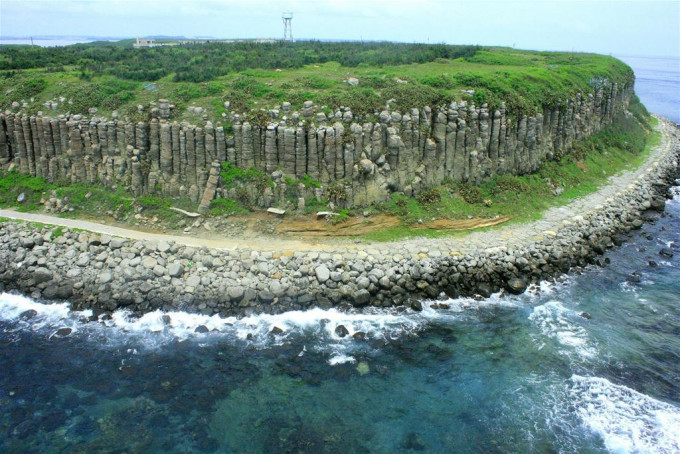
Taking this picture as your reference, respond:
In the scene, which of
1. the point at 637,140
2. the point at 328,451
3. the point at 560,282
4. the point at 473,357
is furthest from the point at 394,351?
the point at 637,140

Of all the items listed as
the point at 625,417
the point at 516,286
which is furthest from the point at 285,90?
the point at 625,417

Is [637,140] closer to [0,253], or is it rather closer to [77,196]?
[77,196]

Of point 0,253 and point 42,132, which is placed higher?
point 42,132

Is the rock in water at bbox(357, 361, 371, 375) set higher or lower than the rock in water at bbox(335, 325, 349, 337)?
lower

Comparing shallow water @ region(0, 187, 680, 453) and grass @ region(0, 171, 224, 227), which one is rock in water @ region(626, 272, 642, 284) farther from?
grass @ region(0, 171, 224, 227)

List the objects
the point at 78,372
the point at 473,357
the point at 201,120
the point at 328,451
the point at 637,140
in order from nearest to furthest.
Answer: the point at 328,451 → the point at 78,372 → the point at 473,357 → the point at 201,120 → the point at 637,140

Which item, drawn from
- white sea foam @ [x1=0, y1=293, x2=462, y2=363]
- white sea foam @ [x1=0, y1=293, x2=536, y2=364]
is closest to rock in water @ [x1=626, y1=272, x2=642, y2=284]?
white sea foam @ [x1=0, y1=293, x2=536, y2=364]
